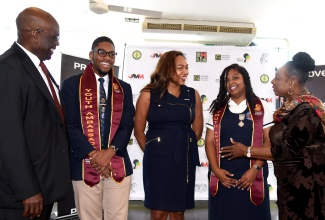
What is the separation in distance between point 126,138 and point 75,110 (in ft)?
1.32

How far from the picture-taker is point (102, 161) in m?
2.20

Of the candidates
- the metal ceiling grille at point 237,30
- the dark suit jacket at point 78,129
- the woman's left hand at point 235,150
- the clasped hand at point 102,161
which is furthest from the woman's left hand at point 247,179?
the metal ceiling grille at point 237,30

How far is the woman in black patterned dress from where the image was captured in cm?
188

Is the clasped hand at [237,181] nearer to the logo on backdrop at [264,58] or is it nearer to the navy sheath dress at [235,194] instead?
the navy sheath dress at [235,194]

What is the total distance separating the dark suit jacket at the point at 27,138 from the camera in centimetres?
145

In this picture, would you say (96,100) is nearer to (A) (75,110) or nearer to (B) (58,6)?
(A) (75,110)

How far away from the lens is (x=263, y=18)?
596 centimetres

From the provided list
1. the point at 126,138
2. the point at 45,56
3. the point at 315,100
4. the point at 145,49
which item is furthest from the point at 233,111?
the point at 145,49

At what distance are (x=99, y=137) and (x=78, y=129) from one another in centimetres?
15

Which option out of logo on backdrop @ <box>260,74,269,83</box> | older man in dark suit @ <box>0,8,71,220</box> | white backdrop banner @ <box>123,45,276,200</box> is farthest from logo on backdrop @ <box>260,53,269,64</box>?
older man in dark suit @ <box>0,8,71,220</box>

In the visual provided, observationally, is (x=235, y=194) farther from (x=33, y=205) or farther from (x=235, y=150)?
(x=33, y=205)

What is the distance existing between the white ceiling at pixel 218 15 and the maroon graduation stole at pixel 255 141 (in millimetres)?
3294

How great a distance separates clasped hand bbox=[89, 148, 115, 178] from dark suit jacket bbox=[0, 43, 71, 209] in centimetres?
47

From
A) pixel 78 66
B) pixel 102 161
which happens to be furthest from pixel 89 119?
pixel 78 66
